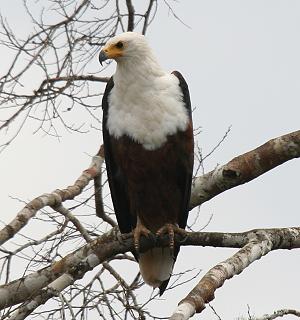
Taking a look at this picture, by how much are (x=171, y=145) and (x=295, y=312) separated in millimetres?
1281

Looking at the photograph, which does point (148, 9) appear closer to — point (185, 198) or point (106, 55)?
point (106, 55)

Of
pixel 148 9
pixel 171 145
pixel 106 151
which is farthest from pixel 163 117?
pixel 148 9

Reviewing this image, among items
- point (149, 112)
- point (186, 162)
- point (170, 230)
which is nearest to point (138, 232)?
point (170, 230)

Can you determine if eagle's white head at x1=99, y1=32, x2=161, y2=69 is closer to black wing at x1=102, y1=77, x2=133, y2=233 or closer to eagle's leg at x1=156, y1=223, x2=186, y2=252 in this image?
black wing at x1=102, y1=77, x2=133, y2=233

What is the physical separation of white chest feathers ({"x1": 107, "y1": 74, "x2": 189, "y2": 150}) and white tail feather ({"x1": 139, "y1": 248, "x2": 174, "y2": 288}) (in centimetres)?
96

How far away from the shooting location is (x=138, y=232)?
17.2ft

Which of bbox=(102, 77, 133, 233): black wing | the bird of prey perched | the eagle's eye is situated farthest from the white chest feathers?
the eagle's eye

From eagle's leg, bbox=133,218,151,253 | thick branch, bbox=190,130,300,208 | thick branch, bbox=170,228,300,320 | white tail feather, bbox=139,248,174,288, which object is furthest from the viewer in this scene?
white tail feather, bbox=139,248,174,288

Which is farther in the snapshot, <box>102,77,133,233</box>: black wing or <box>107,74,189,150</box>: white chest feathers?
<box>102,77,133,233</box>: black wing

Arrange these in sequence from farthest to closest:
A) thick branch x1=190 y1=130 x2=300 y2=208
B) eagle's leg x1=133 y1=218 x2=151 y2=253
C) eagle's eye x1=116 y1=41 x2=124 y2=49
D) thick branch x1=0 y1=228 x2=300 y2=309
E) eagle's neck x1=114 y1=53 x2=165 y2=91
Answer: eagle's eye x1=116 y1=41 x2=124 y2=49 → eagle's neck x1=114 y1=53 x2=165 y2=91 → eagle's leg x1=133 y1=218 x2=151 y2=253 → thick branch x1=190 y1=130 x2=300 y2=208 → thick branch x1=0 y1=228 x2=300 y2=309

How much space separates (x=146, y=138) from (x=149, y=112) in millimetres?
153

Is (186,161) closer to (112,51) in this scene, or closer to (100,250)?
(112,51)

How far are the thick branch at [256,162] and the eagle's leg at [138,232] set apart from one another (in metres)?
0.66

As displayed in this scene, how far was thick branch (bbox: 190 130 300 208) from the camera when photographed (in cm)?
427
